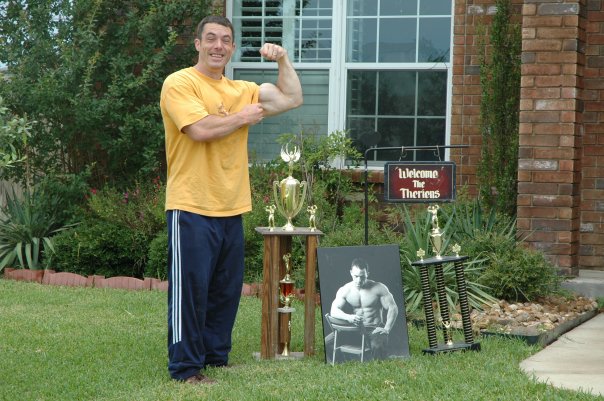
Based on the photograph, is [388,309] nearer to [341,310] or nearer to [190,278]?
[341,310]

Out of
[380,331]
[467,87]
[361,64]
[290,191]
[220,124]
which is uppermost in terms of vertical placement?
[361,64]

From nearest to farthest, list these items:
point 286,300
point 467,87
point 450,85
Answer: point 286,300 < point 467,87 < point 450,85

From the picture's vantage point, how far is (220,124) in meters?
5.89

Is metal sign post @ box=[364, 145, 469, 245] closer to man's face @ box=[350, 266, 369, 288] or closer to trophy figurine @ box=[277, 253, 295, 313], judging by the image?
man's face @ box=[350, 266, 369, 288]

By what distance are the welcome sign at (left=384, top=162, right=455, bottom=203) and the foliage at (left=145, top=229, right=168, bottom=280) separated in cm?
324

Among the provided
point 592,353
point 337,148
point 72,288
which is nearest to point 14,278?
point 72,288

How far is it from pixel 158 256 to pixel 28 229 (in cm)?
168

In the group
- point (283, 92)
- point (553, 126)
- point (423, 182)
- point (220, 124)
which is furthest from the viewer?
point (553, 126)

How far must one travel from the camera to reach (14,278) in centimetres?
1012

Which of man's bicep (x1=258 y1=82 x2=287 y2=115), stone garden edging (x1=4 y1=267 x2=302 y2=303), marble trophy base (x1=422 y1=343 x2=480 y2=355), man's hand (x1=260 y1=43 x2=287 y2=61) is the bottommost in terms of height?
stone garden edging (x1=4 y1=267 x2=302 y2=303)

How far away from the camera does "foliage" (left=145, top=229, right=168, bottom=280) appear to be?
32.0 feet

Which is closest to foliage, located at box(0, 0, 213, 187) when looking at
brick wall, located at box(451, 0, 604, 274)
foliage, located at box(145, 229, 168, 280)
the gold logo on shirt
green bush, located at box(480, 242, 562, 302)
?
foliage, located at box(145, 229, 168, 280)

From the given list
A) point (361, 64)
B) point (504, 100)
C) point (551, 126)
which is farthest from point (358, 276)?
point (361, 64)

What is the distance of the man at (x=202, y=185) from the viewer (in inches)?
234
